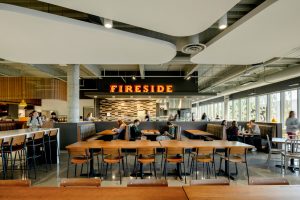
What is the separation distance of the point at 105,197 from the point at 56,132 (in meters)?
5.42

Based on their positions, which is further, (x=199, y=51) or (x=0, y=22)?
(x=199, y=51)

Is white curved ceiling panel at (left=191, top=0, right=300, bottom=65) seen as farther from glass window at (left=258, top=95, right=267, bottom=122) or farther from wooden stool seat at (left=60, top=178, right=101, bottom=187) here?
glass window at (left=258, top=95, right=267, bottom=122)

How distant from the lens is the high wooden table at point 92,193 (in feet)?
6.22

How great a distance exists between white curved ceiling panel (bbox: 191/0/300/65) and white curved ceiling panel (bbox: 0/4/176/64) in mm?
1349

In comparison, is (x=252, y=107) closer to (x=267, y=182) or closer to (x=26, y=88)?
(x=267, y=182)

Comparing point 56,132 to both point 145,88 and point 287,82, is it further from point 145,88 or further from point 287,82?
point 287,82

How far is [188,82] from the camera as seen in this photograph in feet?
40.4

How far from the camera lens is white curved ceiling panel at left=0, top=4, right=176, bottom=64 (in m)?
3.75

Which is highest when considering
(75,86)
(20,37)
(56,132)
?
(20,37)

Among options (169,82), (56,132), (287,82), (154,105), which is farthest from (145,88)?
(287,82)

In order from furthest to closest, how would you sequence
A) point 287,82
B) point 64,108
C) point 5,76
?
point 64,108 < point 5,76 < point 287,82

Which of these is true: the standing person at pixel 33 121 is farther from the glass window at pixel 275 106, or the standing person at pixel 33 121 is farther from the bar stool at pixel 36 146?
the glass window at pixel 275 106

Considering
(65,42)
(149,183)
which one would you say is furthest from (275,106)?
(149,183)

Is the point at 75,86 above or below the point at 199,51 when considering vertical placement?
below
